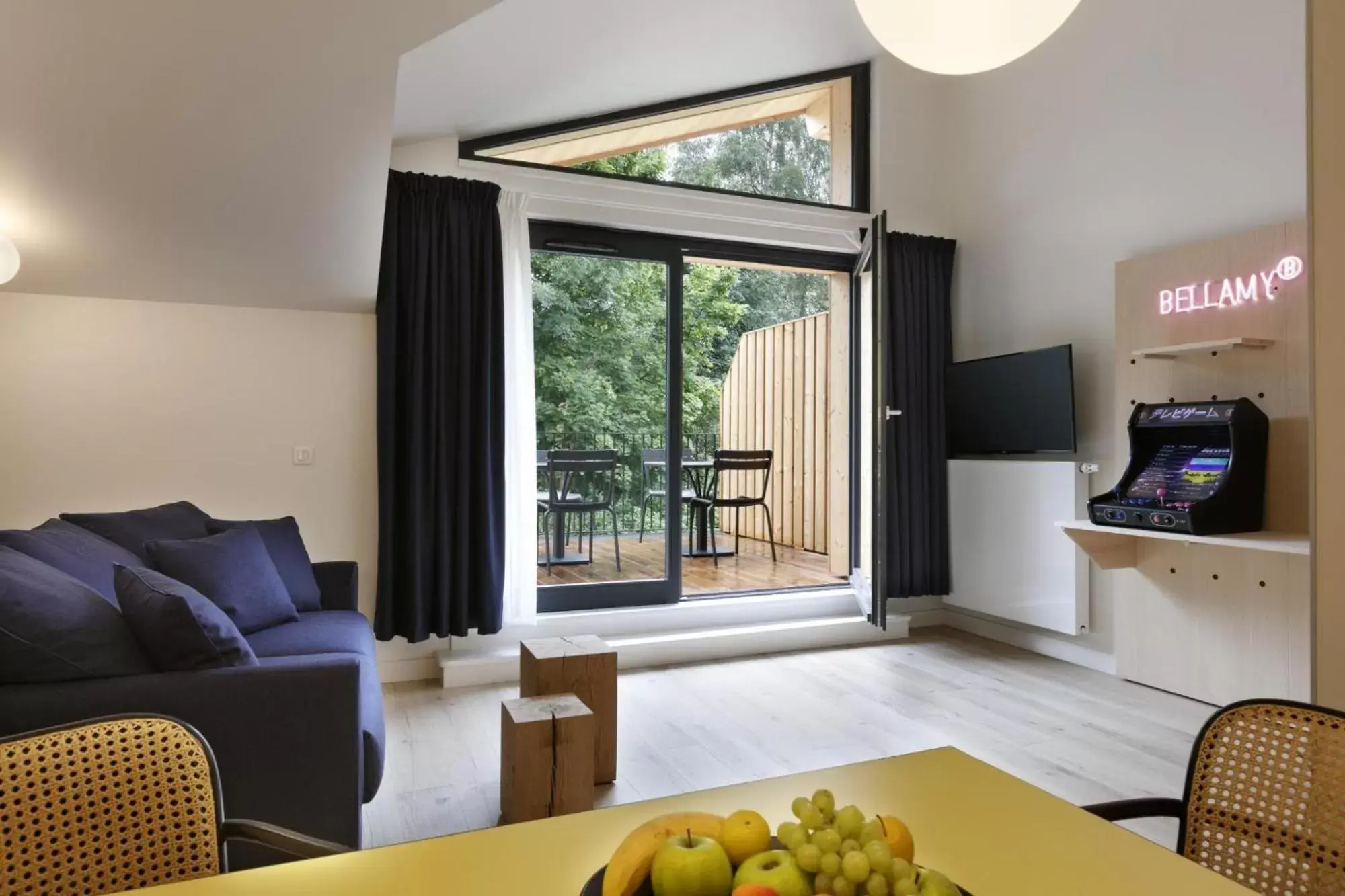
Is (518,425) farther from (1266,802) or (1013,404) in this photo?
(1266,802)

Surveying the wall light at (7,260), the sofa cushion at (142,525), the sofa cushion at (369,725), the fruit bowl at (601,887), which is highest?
the wall light at (7,260)

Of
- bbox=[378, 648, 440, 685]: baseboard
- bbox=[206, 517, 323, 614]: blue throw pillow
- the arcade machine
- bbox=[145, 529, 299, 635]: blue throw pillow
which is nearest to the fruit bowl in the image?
bbox=[145, 529, 299, 635]: blue throw pillow

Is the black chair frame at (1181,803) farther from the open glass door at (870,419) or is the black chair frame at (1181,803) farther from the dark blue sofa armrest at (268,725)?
the open glass door at (870,419)

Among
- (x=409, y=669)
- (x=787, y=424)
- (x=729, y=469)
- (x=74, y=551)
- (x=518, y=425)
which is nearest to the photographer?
(x=74, y=551)

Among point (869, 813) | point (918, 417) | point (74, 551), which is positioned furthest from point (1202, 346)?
point (74, 551)

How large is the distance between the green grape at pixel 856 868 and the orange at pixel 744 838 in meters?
0.10

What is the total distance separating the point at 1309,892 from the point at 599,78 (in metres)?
4.25

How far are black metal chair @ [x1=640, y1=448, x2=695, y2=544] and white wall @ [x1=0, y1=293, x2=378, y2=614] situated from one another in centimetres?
162

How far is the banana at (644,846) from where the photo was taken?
26.1 inches

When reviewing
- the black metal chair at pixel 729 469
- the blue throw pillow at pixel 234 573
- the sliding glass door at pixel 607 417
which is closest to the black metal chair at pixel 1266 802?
the blue throw pillow at pixel 234 573

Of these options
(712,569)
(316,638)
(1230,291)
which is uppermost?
(1230,291)

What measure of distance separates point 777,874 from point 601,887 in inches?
7.4

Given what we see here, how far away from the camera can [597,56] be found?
13.1 ft

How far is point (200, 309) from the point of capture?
379 cm
